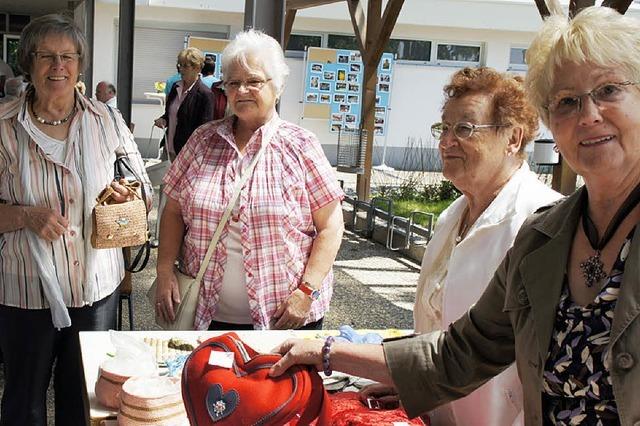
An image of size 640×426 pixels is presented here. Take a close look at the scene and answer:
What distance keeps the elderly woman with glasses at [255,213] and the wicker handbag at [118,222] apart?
0.11 m

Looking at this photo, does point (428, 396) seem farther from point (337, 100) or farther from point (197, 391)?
point (337, 100)

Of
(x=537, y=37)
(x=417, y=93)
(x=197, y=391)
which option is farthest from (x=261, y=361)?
(x=417, y=93)

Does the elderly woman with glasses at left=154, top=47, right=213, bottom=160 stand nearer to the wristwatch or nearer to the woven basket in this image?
the wristwatch

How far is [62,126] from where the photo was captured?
300cm

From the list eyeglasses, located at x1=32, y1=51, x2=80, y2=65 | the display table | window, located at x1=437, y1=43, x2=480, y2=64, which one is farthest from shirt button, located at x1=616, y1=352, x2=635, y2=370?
window, located at x1=437, y1=43, x2=480, y2=64

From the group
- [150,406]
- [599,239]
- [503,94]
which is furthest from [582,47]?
[150,406]

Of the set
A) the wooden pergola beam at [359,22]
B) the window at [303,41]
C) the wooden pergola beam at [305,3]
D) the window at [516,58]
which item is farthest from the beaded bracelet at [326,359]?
the window at [516,58]

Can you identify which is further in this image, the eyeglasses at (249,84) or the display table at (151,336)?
the eyeglasses at (249,84)

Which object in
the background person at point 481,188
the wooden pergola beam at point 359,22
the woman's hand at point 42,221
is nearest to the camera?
the background person at point 481,188

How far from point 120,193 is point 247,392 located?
4.99ft

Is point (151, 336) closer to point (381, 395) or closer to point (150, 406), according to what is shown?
point (150, 406)

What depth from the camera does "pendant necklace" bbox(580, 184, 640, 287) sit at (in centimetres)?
148

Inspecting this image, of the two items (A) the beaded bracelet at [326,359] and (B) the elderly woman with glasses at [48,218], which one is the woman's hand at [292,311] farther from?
(A) the beaded bracelet at [326,359]

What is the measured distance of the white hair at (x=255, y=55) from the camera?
9.51 ft
